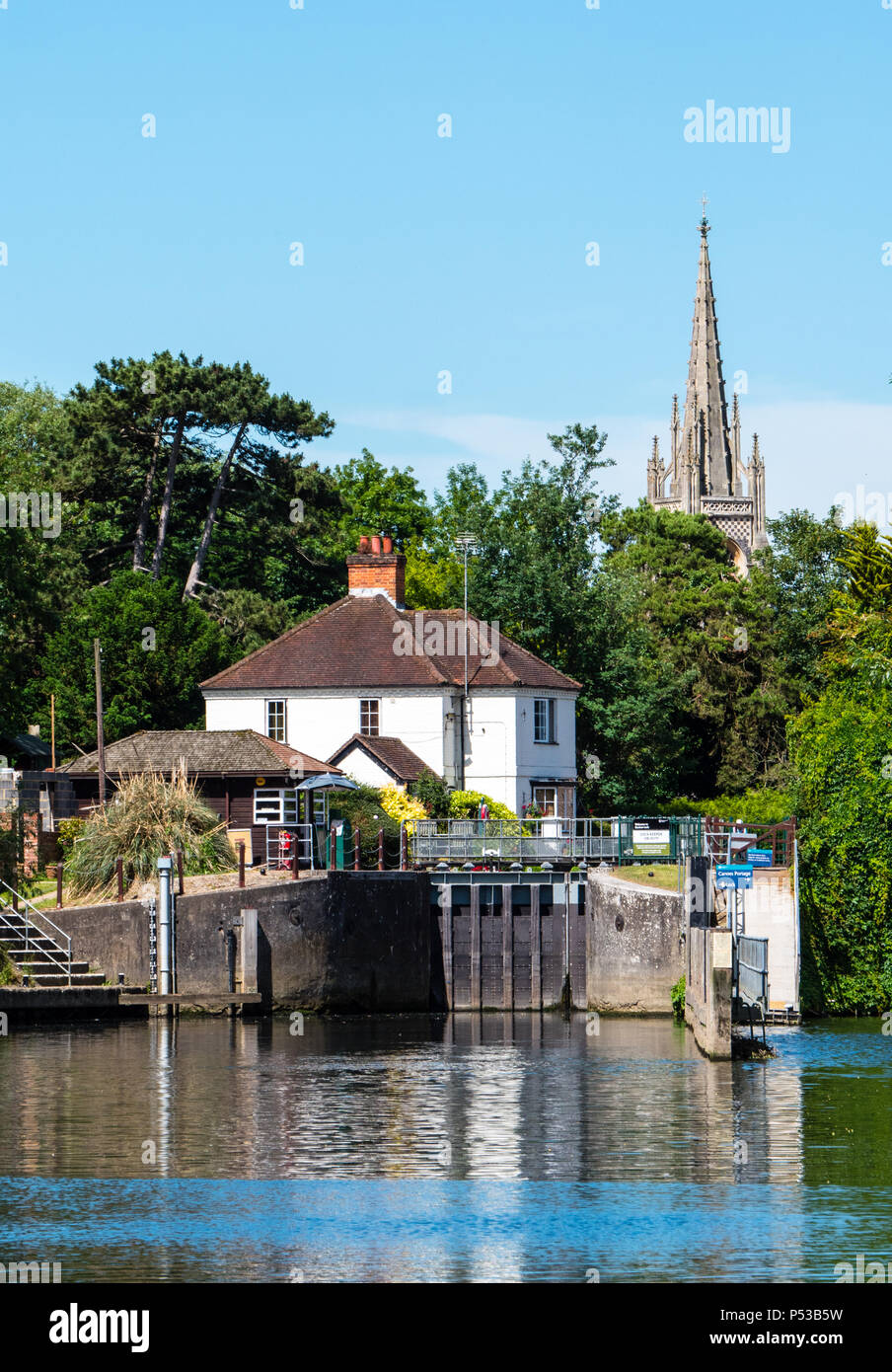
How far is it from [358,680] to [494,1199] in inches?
1855

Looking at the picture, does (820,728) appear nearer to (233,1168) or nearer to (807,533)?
(233,1168)

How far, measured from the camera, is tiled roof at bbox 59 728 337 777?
227ft

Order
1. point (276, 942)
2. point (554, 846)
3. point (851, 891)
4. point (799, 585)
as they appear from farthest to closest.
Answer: point (799, 585)
point (554, 846)
point (276, 942)
point (851, 891)

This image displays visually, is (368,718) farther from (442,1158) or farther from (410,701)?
(442,1158)

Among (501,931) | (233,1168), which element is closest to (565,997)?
(501,931)

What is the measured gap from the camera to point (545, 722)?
77.6 meters

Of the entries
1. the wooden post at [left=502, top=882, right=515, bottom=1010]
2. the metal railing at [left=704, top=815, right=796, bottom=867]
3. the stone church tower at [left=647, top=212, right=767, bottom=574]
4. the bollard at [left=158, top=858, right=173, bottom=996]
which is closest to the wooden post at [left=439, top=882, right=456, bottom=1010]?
the wooden post at [left=502, top=882, right=515, bottom=1010]

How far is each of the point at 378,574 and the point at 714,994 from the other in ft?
127

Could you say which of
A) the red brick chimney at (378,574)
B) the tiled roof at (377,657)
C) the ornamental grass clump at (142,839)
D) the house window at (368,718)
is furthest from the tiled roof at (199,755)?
the ornamental grass clump at (142,839)

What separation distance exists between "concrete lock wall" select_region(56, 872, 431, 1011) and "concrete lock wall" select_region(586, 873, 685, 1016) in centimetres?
554

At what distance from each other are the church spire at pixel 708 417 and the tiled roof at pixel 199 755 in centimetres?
8443

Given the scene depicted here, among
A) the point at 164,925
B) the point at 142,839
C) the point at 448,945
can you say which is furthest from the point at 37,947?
the point at 448,945

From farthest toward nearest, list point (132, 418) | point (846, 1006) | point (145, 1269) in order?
point (132, 418)
point (846, 1006)
point (145, 1269)

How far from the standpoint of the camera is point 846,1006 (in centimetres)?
5209
